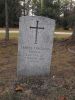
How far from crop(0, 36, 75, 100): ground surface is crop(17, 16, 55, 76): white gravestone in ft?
1.08

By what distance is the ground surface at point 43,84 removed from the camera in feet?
20.8

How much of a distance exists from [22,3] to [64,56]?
29.8m

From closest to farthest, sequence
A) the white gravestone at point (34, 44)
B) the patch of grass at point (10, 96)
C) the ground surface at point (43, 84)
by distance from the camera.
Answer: the patch of grass at point (10, 96) < the ground surface at point (43, 84) < the white gravestone at point (34, 44)

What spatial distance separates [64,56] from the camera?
11445mm

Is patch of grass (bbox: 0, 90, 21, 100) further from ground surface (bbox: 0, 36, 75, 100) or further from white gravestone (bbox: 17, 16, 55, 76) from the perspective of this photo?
white gravestone (bbox: 17, 16, 55, 76)

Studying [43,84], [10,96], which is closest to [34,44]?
[43,84]

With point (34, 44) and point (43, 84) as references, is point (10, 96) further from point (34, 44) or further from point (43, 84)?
point (34, 44)

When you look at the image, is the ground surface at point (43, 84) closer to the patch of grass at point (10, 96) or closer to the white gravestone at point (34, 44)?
the patch of grass at point (10, 96)

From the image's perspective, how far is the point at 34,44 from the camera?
772 centimetres

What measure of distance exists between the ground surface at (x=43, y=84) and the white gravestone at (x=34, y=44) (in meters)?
0.33

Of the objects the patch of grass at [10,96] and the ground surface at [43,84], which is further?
the ground surface at [43,84]

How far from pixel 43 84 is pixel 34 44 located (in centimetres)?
115

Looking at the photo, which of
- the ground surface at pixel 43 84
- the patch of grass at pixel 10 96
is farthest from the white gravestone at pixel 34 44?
the patch of grass at pixel 10 96

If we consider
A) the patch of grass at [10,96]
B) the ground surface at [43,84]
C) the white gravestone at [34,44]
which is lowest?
the ground surface at [43,84]
